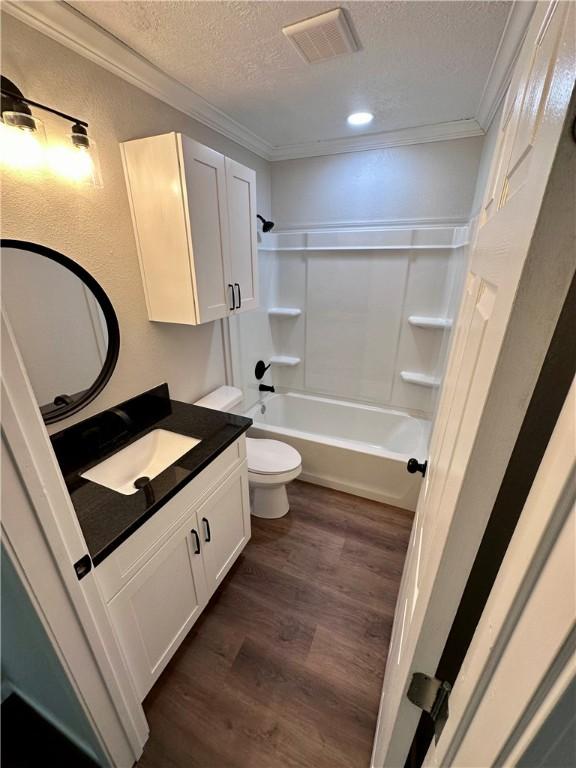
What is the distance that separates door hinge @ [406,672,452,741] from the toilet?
52.0 inches

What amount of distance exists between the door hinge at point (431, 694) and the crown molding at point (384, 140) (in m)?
2.52

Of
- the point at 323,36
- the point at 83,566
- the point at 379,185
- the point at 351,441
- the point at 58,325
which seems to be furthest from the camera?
the point at 351,441

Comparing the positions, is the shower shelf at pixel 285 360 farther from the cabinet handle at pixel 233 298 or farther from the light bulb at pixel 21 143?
the light bulb at pixel 21 143

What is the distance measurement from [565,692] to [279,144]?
2716 mm

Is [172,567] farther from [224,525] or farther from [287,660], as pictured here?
[287,660]

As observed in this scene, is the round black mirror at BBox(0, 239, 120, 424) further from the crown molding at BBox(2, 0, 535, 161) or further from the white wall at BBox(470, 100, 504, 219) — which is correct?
the white wall at BBox(470, 100, 504, 219)

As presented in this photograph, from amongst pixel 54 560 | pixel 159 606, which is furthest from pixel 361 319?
pixel 54 560

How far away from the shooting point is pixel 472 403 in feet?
1.39

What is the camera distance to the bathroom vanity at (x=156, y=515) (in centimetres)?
99

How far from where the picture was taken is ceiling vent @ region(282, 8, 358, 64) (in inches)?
40.1

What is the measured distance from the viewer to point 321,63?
1248 mm

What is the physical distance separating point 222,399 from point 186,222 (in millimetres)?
1037

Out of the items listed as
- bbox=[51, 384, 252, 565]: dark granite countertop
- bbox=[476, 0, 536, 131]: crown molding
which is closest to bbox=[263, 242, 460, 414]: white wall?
bbox=[476, 0, 536, 131]: crown molding

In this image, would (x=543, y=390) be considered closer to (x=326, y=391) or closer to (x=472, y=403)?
(x=472, y=403)
